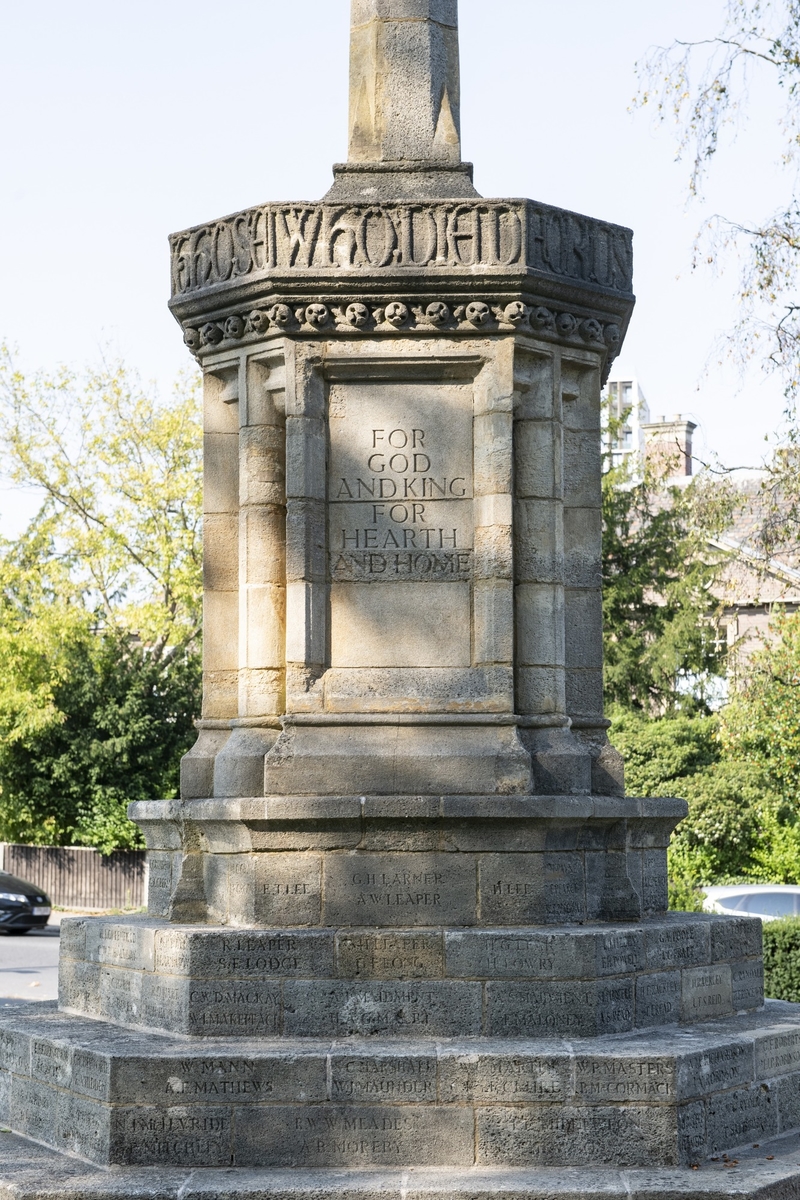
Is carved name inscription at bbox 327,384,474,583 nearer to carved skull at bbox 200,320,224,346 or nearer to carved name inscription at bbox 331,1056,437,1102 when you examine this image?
carved skull at bbox 200,320,224,346

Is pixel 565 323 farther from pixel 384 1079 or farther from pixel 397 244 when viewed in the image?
pixel 384 1079

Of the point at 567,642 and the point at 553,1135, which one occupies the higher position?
the point at 567,642

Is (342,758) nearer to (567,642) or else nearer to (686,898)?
(567,642)

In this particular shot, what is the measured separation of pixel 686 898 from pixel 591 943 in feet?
34.2

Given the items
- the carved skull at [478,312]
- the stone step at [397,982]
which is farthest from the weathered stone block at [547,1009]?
the carved skull at [478,312]

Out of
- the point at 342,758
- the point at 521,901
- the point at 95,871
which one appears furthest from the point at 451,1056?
the point at 95,871

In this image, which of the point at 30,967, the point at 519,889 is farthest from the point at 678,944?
the point at 30,967

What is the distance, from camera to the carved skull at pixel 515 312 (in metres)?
7.68

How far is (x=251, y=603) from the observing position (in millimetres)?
7867

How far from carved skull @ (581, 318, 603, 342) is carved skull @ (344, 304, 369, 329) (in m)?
1.22

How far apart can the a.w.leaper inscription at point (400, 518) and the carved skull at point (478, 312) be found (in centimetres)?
36

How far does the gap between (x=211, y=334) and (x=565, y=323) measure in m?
1.90

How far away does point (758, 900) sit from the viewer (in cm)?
1877

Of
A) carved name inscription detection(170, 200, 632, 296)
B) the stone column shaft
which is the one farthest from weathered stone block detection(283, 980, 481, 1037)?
the stone column shaft
